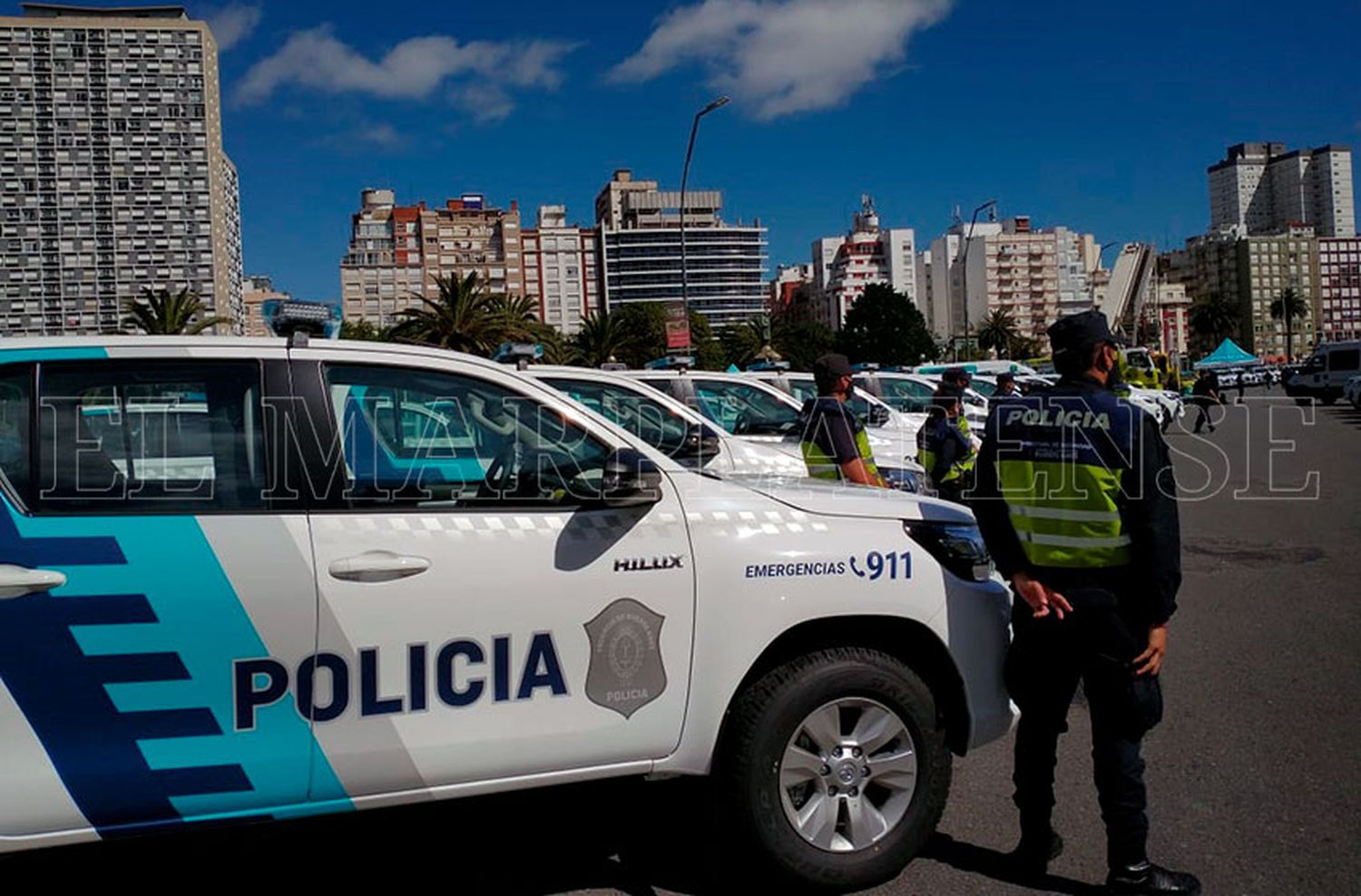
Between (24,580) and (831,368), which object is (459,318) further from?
(24,580)

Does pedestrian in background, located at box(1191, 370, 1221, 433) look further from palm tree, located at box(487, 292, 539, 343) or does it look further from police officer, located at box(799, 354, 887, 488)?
palm tree, located at box(487, 292, 539, 343)

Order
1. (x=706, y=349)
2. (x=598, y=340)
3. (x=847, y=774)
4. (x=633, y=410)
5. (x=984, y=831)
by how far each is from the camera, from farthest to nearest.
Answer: (x=706, y=349) < (x=598, y=340) < (x=633, y=410) < (x=984, y=831) < (x=847, y=774)

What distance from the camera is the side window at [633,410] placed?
28.4ft

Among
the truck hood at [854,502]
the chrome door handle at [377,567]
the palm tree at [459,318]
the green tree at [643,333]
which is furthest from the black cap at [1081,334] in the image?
the green tree at [643,333]

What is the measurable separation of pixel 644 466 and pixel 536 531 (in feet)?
1.29

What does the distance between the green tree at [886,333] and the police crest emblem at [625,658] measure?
316ft

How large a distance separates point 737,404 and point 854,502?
7763 mm

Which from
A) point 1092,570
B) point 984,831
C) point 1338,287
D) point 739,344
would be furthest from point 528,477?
point 1338,287

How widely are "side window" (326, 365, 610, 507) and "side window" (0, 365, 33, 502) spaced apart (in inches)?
33.0

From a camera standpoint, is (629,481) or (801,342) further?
(801,342)

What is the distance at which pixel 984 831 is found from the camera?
4121mm

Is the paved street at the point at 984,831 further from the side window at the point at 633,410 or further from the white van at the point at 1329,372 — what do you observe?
the white van at the point at 1329,372

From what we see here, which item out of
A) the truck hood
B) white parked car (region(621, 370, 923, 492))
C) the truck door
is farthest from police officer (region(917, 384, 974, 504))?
the truck door

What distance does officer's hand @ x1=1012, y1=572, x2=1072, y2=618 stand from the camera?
352 centimetres
